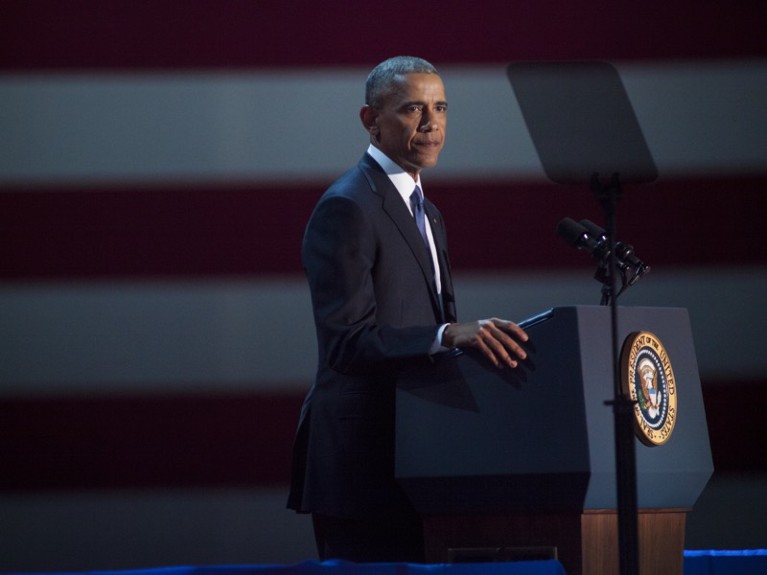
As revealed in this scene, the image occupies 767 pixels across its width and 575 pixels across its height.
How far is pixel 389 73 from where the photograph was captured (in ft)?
5.85

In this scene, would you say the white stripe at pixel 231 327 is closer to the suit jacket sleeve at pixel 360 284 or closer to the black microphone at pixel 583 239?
the suit jacket sleeve at pixel 360 284

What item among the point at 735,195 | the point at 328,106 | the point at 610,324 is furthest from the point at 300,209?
the point at 610,324

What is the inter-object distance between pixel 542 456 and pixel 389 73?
741 millimetres

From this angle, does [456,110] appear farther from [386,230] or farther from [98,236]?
[386,230]

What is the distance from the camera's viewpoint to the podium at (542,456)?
1.35 metres

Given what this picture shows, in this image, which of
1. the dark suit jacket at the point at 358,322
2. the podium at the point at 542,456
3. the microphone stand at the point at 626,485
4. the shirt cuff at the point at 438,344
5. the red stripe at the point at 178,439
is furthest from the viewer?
the red stripe at the point at 178,439

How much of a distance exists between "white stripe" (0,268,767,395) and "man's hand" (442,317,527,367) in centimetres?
136

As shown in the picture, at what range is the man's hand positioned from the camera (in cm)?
140

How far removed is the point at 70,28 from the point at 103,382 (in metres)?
0.94

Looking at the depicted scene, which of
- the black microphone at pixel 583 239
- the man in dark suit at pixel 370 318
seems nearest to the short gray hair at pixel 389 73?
the man in dark suit at pixel 370 318

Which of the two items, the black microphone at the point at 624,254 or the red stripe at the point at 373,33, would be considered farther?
the red stripe at the point at 373,33

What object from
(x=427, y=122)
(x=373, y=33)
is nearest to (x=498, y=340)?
(x=427, y=122)

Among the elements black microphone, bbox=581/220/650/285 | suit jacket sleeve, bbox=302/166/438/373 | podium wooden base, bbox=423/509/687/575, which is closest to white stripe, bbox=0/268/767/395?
suit jacket sleeve, bbox=302/166/438/373

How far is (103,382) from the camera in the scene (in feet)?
9.14
